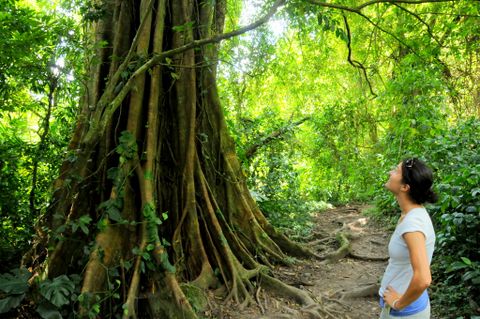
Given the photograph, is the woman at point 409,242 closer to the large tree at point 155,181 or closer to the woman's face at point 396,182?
the woman's face at point 396,182

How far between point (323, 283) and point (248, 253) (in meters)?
1.00

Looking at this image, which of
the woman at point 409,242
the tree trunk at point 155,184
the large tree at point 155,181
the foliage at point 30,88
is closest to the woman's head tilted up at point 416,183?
the woman at point 409,242

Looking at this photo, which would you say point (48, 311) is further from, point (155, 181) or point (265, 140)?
point (265, 140)

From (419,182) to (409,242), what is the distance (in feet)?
1.10

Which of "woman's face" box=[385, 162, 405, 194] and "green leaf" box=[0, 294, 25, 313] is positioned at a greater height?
"woman's face" box=[385, 162, 405, 194]

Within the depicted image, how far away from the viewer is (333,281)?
4914 millimetres

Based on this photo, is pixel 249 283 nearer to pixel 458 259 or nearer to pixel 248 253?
pixel 248 253

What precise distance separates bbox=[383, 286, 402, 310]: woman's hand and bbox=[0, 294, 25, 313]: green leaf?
2798 mm

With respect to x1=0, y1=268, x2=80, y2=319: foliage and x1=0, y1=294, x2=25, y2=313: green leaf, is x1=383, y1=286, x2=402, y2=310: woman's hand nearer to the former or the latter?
x1=0, y1=268, x2=80, y2=319: foliage

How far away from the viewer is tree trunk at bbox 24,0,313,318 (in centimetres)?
348

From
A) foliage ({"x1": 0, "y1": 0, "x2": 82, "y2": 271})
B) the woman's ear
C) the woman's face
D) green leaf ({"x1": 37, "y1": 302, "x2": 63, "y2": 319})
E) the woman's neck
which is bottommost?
green leaf ({"x1": 37, "y1": 302, "x2": 63, "y2": 319})

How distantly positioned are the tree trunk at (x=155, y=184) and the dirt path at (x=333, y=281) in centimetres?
22

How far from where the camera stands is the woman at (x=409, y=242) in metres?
1.96

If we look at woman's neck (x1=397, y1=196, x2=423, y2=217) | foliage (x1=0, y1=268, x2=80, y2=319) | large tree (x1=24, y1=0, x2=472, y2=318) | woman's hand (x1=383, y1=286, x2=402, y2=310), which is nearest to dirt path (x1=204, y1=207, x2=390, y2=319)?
large tree (x1=24, y1=0, x2=472, y2=318)
